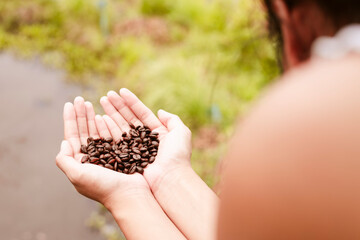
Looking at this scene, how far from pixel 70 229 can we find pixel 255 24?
2821mm

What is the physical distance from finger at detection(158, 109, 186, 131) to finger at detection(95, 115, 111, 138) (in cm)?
34

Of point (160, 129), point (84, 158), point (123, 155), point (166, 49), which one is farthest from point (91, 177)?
point (166, 49)

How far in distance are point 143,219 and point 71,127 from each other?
852mm

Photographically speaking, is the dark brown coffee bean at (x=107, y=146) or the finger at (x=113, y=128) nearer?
the dark brown coffee bean at (x=107, y=146)

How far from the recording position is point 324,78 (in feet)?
2.73

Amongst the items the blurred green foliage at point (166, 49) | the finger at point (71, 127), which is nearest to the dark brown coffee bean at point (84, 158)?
the finger at point (71, 127)

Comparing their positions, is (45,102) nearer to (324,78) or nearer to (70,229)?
(70,229)

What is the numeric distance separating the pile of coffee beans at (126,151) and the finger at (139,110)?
0.19ft

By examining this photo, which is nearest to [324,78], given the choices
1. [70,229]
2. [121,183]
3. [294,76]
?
[294,76]

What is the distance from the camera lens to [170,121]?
242 centimetres

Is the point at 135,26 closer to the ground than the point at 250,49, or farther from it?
farther from it

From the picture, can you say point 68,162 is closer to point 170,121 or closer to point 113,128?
point 113,128

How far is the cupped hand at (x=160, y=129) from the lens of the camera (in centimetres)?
211

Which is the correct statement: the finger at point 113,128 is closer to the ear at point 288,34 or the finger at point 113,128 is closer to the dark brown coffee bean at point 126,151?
the dark brown coffee bean at point 126,151
